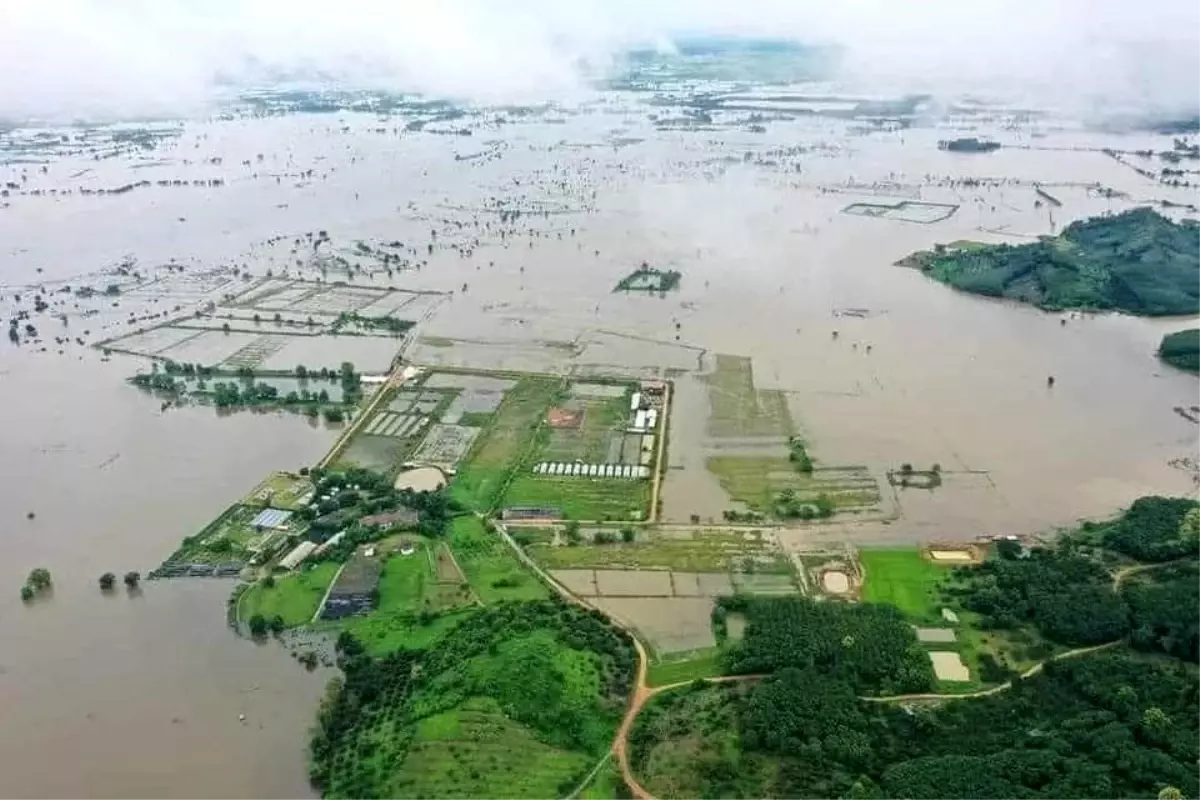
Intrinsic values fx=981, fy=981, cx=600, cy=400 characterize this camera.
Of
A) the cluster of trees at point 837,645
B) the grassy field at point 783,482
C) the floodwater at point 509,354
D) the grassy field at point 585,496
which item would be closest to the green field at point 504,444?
the grassy field at point 585,496

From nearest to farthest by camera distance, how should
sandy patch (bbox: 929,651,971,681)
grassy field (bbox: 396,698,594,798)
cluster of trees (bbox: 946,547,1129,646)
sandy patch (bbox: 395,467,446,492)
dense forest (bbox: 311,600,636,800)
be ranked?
1. grassy field (bbox: 396,698,594,798)
2. dense forest (bbox: 311,600,636,800)
3. sandy patch (bbox: 929,651,971,681)
4. cluster of trees (bbox: 946,547,1129,646)
5. sandy patch (bbox: 395,467,446,492)

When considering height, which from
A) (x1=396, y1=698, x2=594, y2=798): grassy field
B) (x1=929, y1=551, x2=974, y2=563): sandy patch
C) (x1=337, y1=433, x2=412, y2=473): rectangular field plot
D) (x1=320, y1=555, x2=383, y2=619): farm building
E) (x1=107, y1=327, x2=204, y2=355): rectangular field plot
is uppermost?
(x1=107, y1=327, x2=204, y2=355): rectangular field plot

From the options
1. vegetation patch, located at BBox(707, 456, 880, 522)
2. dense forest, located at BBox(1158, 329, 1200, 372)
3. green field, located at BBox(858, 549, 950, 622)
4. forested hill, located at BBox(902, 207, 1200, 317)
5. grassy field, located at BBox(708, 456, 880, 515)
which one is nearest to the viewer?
green field, located at BBox(858, 549, 950, 622)

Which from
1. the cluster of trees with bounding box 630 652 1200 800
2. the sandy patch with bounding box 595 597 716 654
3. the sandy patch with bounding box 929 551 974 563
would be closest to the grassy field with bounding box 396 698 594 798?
the cluster of trees with bounding box 630 652 1200 800

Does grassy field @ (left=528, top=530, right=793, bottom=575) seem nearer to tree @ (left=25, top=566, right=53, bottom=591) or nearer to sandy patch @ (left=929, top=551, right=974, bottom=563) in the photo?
sandy patch @ (left=929, top=551, right=974, bottom=563)

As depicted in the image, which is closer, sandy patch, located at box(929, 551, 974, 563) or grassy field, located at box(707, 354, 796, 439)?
sandy patch, located at box(929, 551, 974, 563)

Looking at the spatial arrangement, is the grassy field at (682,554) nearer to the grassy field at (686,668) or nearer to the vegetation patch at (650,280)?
the grassy field at (686,668)
